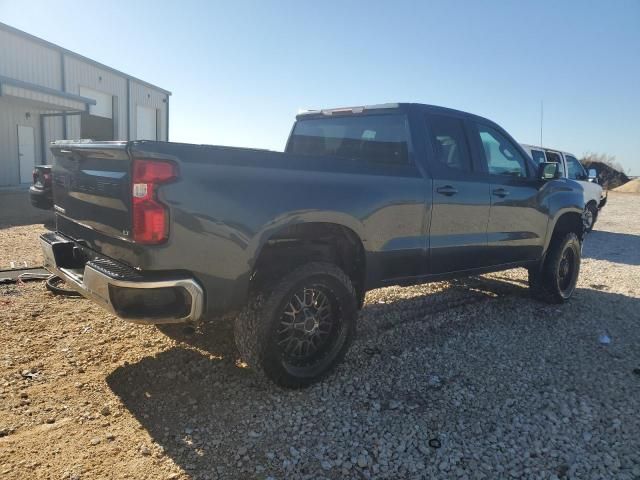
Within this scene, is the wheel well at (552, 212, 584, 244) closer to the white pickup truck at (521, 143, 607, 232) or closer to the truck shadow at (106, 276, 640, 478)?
the truck shadow at (106, 276, 640, 478)

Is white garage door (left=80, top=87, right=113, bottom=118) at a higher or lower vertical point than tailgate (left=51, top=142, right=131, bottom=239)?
higher

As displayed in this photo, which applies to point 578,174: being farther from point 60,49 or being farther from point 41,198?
point 60,49

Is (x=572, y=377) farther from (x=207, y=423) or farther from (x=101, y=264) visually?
(x=101, y=264)

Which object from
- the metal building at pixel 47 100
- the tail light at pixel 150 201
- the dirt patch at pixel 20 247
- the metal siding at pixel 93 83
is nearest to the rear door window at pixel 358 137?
the tail light at pixel 150 201

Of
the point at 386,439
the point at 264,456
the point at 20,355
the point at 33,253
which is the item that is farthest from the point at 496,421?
the point at 33,253

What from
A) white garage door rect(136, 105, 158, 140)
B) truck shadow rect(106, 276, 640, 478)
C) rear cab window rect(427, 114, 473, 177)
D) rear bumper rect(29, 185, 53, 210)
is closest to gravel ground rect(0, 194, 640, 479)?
truck shadow rect(106, 276, 640, 478)

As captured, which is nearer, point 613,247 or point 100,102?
point 613,247

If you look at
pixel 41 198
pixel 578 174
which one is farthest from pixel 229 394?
pixel 578 174

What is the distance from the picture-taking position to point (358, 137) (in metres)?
4.26

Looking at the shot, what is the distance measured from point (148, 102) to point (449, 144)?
77.6ft

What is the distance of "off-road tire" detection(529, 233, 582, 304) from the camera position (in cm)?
550

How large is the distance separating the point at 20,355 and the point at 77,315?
33.6 inches

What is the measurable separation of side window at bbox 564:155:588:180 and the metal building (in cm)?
1598

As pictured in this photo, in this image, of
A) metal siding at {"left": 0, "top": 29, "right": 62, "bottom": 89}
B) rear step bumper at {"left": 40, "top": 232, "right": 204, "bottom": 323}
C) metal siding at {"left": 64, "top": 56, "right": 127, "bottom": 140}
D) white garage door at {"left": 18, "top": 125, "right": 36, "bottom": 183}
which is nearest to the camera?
rear step bumper at {"left": 40, "top": 232, "right": 204, "bottom": 323}
